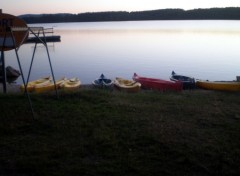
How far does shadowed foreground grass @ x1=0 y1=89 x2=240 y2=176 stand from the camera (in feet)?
16.4

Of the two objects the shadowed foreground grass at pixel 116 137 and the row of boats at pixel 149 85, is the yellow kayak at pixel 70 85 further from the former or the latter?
the shadowed foreground grass at pixel 116 137

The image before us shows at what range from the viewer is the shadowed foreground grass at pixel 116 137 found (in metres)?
5.01

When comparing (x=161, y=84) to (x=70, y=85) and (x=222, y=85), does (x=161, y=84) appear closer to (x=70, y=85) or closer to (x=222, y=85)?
(x=222, y=85)

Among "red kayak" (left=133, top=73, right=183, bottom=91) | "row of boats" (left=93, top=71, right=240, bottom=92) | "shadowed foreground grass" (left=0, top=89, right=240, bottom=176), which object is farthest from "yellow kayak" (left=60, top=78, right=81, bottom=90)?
"shadowed foreground grass" (left=0, top=89, right=240, bottom=176)

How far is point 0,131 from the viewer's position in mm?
6473

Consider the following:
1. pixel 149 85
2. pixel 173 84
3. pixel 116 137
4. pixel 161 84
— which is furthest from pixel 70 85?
pixel 116 137

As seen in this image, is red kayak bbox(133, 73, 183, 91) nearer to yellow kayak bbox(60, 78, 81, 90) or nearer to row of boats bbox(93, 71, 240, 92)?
row of boats bbox(93, 71, 240, 92)

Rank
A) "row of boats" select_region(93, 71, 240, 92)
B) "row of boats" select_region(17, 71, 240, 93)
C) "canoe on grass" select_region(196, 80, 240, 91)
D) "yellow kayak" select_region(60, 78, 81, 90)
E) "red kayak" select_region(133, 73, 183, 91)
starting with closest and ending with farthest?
"canoe on grass" select_region(196, 80, 240, 91)
"row of boats" select_region(93, 71, 240, 92)
"row of boats" select_region(17, 71, 240, 93)
"red kayak" select_region(133, 73, 183, 91)
"yellow kayak" select_region(60, 78, 81, 90)

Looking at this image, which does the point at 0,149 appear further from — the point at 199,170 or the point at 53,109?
the point at 199,170

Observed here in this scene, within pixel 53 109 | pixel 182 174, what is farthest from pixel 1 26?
pixel 182 174

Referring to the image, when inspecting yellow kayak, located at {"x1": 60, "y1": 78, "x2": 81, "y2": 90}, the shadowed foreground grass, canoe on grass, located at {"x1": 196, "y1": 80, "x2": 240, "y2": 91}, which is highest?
the shadowed foreground grass

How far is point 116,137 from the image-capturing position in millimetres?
6191

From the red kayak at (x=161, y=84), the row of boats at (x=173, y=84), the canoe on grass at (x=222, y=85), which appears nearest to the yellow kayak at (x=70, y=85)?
the row of boats at (x=173, y=84)

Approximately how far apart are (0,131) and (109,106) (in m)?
2.86
